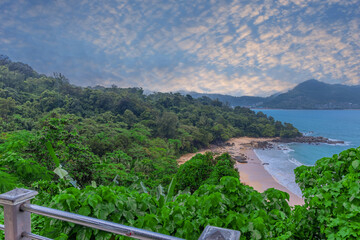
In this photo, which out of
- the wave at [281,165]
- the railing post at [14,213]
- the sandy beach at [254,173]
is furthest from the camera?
the wave at [281,165]

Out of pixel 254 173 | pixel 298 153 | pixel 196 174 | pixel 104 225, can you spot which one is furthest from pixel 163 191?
pixel 298 153

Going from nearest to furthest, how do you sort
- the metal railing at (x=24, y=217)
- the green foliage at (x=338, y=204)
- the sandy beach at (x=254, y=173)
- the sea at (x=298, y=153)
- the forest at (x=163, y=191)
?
1. the metal railing at (x=24, y=217)
2. the green foliage at (x=338, y=204)
3. the forest at (x=163, y=191)
4. the sandy beach at (x=254, y=173)
5. the sea at (x=298, y=153)

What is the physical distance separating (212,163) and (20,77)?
36.0m

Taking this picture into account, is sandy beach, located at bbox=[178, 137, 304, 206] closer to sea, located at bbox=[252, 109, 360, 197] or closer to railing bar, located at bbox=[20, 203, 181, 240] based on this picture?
sea, located at bbox=[252, 109, 360, 197]

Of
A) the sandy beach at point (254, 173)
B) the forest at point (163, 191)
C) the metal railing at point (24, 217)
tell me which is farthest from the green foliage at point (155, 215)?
the sandy beach at point (254, 173)

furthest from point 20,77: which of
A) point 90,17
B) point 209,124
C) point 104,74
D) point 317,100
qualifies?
point 317,100

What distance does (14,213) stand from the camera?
3.59ft

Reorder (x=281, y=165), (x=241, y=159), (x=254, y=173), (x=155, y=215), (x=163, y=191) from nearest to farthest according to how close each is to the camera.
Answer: (x=155, y=215)
(x=163, y=191)
(x=254, y=173)
(x=281, y=165)
(x=241, y=159)

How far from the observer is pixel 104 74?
1693 inches

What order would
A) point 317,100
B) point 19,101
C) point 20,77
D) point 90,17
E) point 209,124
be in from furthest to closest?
point 317,100, point 209,124, point 20,77, point 19,101, point 90,17

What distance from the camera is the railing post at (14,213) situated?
107 centimetres

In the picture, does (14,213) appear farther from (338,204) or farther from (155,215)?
(338,204)

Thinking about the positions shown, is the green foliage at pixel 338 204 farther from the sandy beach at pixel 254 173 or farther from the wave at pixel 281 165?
the wave at pixel 281 165

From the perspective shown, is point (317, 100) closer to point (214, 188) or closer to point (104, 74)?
point (104, 74)
